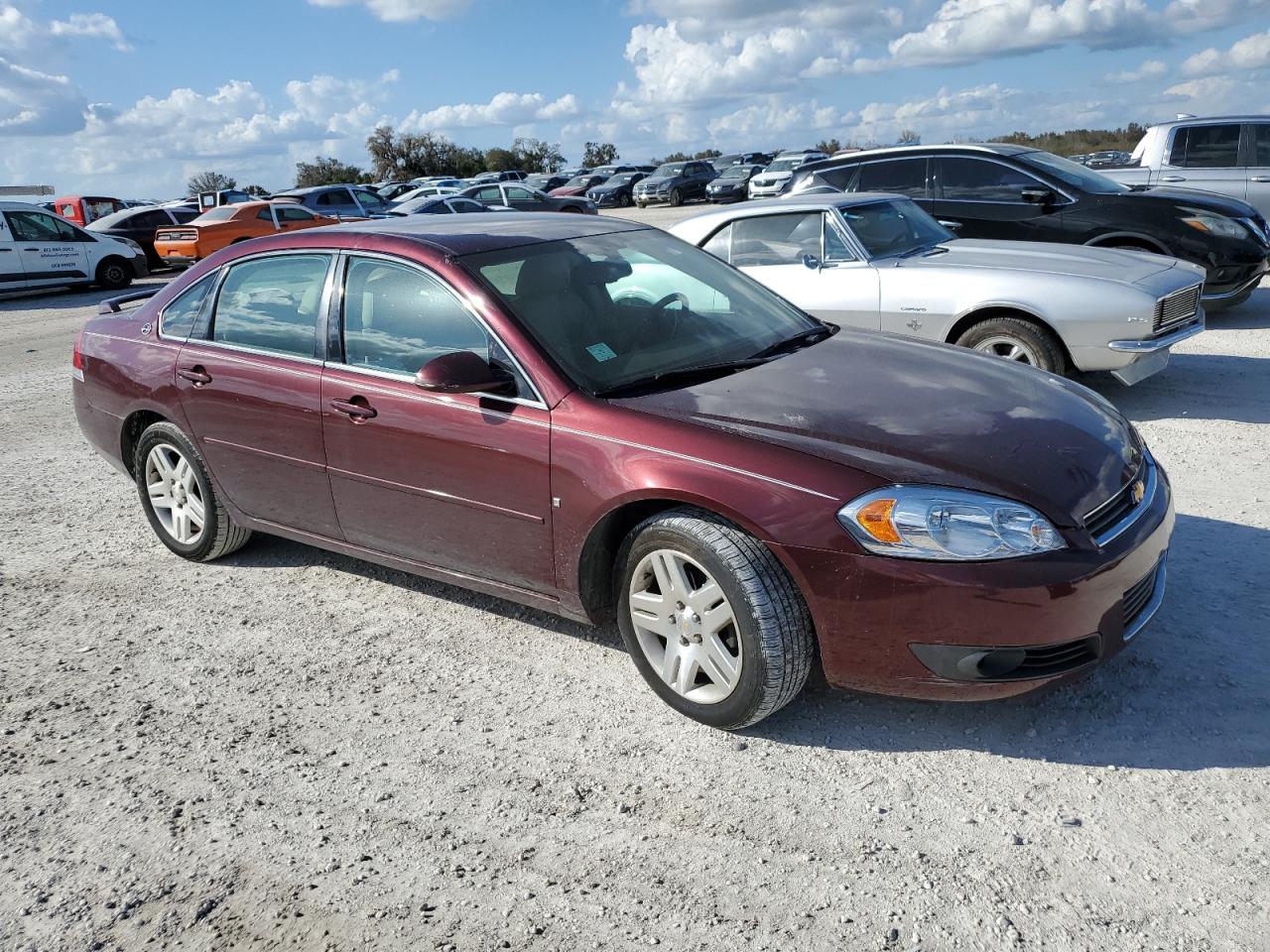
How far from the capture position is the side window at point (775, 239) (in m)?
7.53

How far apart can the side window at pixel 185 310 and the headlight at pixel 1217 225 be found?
26.2 ft

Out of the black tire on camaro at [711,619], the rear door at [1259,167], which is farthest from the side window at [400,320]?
the rear door at [1259,167]

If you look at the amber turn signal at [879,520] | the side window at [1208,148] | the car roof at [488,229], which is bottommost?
the amber turn signal at [879,520]

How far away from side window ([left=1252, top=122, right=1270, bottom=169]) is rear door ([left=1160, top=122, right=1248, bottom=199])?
134 millimetres

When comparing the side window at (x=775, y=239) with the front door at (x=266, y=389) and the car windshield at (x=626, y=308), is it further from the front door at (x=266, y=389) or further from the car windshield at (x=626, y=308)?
the front door at (x=266, y=389)

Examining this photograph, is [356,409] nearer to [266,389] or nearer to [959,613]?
[266,389]

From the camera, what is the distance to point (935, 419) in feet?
11.2

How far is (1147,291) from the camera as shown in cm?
649

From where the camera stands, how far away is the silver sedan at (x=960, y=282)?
650cm

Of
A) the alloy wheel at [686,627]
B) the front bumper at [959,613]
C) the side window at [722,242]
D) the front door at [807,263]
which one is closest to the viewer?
the front bumper at [959,613]

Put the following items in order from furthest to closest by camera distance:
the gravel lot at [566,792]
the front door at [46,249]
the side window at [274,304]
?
the front door at [46,249] → the side window at [274,304] → the gravel lot at [566,792]

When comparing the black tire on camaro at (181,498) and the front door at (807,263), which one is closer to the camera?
the black tire on camaro at (181,498)

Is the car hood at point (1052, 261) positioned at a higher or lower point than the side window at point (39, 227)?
lower

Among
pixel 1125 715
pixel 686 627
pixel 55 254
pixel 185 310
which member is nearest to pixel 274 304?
pixel 185 310
